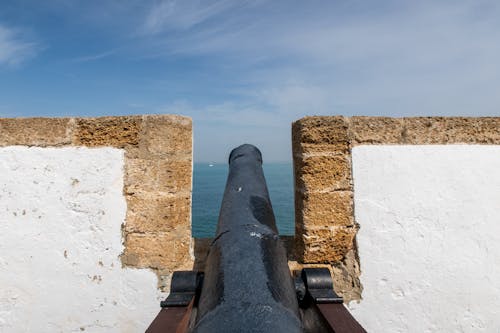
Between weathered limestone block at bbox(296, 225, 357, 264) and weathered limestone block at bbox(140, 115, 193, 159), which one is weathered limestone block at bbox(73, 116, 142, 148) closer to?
weathered limestone block at bbox(140, 115, 193, 159)

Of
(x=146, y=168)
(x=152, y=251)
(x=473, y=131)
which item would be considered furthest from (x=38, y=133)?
(x=473, y=131)

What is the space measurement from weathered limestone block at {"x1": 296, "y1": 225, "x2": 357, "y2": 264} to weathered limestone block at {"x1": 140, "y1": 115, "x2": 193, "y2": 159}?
3.34ft

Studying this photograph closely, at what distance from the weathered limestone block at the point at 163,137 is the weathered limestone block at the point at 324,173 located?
0.85m

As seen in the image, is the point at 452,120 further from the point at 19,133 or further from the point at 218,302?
the point at 19,133

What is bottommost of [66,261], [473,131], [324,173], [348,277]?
[348,277]

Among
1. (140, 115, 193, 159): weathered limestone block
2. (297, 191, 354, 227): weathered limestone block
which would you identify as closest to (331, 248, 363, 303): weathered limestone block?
(297, 191, 354, 227): weathered limestone block

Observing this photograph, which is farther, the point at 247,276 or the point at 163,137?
the point at 163,137

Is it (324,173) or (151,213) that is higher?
(324,173)

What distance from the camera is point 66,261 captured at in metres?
2.23

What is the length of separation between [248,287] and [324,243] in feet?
4.41

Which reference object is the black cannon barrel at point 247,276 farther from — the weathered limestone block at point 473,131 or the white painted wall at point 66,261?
the weathered limestone block at point 473,131

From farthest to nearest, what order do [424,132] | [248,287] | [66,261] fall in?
[424,132]
[66,261]
[248,287]

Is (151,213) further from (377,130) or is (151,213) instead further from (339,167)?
(377,130)

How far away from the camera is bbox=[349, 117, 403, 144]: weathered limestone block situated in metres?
2.33
